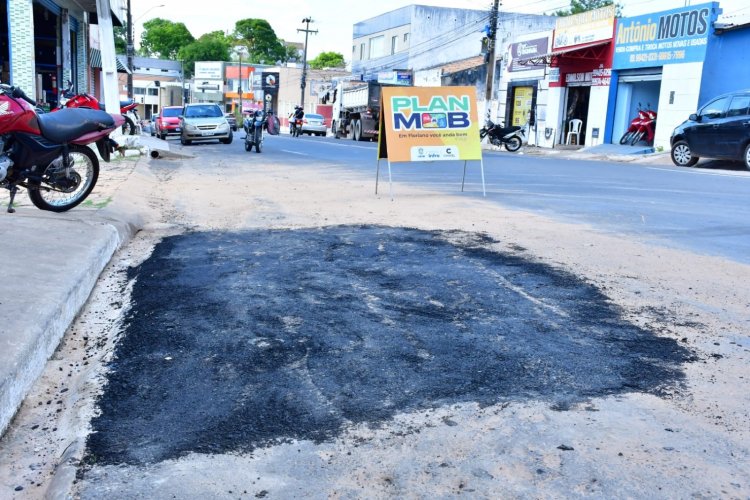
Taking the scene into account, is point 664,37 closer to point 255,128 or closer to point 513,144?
point 513,144

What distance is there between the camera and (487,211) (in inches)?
358

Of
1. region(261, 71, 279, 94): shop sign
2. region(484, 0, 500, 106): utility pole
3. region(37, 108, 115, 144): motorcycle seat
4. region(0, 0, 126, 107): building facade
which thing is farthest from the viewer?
region(261, 71, 279, 94): shop sign

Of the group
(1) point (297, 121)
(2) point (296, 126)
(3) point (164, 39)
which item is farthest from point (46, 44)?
(3) point (164, 39)

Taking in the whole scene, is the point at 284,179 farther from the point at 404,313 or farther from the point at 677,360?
the point at 677,360

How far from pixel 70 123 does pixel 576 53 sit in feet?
92.5

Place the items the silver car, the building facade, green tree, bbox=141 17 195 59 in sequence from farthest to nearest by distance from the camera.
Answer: green tree, bbox=141 17 195 59 → the silver car → the building facade

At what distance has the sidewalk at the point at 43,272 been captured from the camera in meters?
3.41

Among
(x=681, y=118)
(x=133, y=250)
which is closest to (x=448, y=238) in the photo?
(x=133, y=250)

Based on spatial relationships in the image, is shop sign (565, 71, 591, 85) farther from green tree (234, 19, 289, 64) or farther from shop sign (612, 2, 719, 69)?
green tree (234, 19, 289, 64)

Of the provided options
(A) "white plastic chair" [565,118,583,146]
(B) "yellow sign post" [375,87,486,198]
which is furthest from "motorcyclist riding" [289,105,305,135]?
(B) "yellow sign post" [375,87,486,198]

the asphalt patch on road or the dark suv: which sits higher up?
the dark suv

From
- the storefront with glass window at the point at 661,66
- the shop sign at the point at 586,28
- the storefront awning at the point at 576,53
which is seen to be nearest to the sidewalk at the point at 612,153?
the storefront with glass window at the point at 661,66

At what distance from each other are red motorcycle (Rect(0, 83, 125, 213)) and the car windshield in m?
19.0

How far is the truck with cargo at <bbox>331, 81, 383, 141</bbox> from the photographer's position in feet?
128
